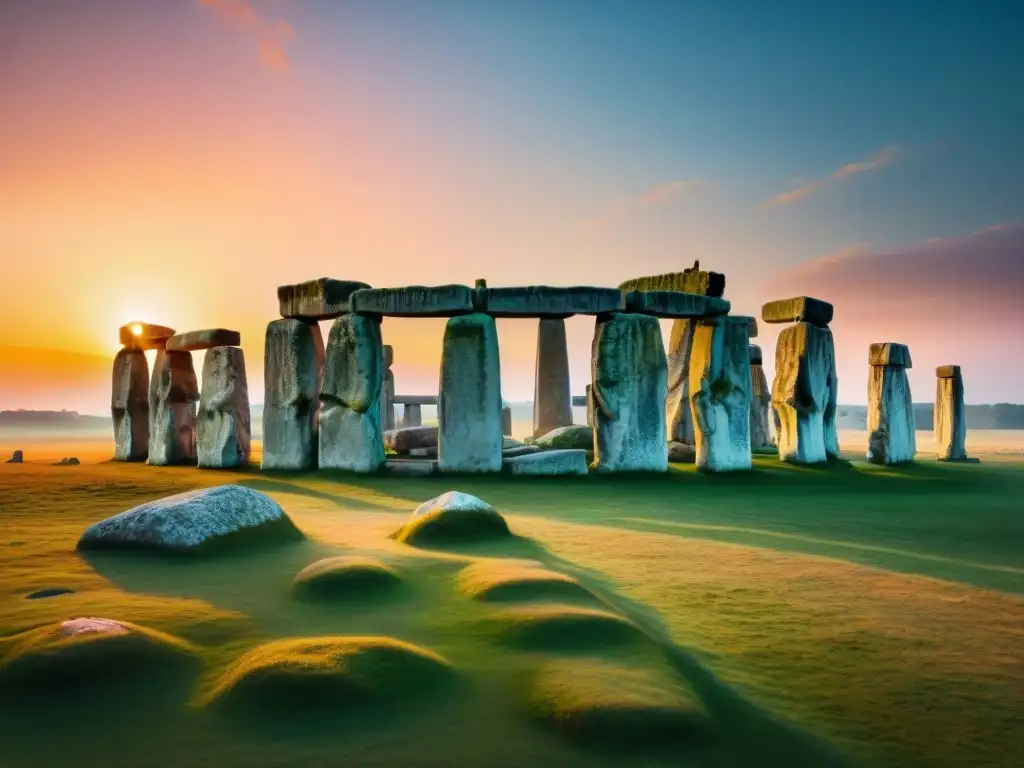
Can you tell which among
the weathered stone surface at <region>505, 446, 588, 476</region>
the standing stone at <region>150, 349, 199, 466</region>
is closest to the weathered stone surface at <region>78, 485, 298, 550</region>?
the weathered stone surface at <region>505, 446, 588, 476</region>

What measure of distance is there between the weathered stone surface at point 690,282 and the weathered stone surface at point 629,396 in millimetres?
2401

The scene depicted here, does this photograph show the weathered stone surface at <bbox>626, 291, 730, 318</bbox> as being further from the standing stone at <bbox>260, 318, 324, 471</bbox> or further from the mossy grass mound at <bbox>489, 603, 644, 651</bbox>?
the mossy grass mound at <bbox>489, 603, 644, 651</bbox>

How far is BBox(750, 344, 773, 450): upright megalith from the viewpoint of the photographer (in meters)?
17.1

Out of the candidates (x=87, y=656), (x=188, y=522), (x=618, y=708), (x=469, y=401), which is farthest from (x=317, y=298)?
(x=618, y=708)

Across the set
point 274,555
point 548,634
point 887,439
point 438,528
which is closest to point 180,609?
point 274,555

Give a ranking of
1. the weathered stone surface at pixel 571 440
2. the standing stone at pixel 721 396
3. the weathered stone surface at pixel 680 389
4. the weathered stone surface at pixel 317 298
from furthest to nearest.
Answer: the weathered stone surface at pixel 680 389 < the weathered stone surface at pixel 571 440 < the weathered stone surface at pixel 317 298 < the standing stone at pixel 721 396

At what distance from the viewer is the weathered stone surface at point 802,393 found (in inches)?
472

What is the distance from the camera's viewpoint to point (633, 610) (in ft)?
11.4

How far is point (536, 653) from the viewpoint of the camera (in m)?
2.83

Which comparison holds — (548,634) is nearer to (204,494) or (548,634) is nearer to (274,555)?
(274,555)

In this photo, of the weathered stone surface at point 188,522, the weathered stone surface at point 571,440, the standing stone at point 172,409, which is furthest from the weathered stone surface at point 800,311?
the standing stone at point 172,409

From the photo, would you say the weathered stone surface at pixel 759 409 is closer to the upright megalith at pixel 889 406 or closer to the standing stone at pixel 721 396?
the upright megalith at pixel 889 406

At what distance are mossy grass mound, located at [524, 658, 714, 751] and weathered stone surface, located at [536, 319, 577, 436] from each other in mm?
15341

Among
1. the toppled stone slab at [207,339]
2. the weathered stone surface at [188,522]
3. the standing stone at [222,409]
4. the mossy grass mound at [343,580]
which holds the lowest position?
the mossy grass mound at [343,580]
